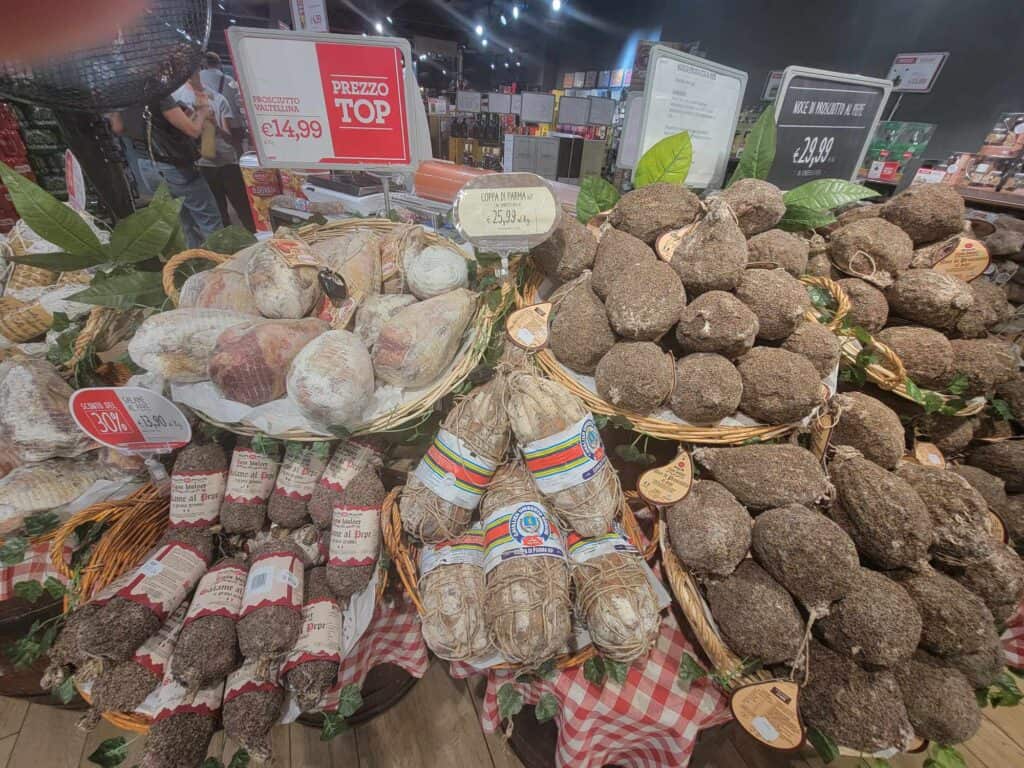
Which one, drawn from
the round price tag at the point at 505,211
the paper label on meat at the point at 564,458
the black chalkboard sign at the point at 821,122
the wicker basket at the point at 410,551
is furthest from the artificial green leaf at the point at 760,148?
the wicker basket at the point at 410,551

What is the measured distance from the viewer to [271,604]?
98cm

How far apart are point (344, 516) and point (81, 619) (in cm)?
58

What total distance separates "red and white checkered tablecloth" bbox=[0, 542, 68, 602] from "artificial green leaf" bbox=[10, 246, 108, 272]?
2.49 feet

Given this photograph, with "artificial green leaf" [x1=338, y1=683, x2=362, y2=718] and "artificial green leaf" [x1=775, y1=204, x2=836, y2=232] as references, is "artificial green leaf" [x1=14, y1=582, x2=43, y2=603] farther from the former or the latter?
"artificial green leaf" [x1=775, y1=204, x2=836, y2=232]

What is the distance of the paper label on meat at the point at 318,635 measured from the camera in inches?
38.1

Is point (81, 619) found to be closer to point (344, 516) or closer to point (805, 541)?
point (344, 516)

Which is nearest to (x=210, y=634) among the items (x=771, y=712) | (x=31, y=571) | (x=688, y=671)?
(x=31, y=571)

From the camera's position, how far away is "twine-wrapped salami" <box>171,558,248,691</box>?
0.92 m

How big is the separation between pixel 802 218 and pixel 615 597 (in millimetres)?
1500

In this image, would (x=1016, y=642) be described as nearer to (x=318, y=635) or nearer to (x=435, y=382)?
(x=435, y=382)

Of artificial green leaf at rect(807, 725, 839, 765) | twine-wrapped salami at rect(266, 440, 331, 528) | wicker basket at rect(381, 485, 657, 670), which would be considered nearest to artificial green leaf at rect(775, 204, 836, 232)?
wicker basket at rect(381, 485, 657, 670)

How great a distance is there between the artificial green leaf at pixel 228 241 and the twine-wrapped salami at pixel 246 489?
0.75 metres

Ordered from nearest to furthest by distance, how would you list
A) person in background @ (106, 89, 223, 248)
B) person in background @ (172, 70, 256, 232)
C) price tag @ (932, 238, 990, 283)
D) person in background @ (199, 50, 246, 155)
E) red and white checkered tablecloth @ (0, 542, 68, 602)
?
red and white checkered tablecloth @ (0, 542, 68, 602)
price tag @ (932, 238, 990, 283)
person in background @ (106, 89, 223, 248)
person in background @ (172, 70, 256, 232)
person in background @ (199, 50, 246, 155)

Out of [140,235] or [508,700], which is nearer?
[508,700]
